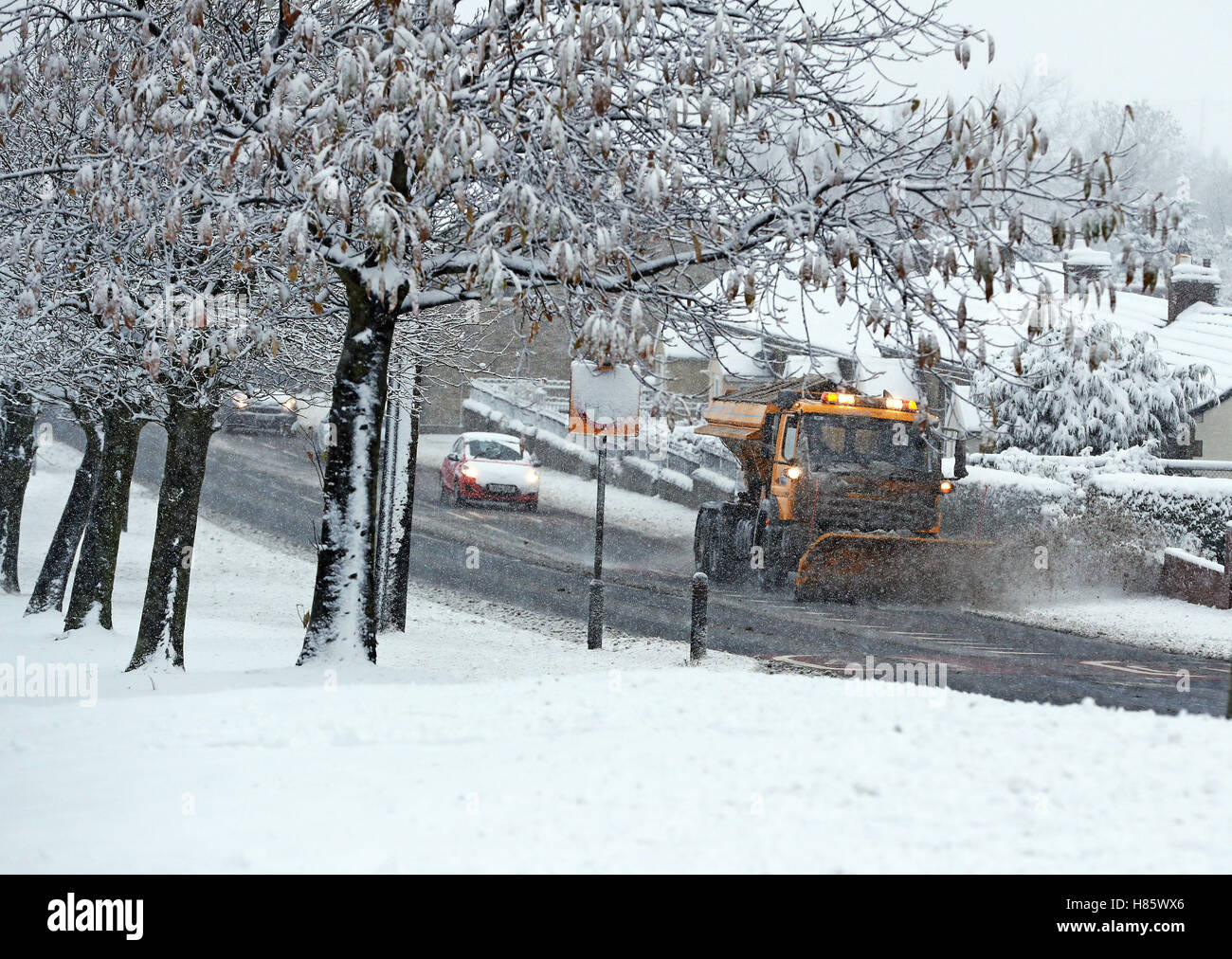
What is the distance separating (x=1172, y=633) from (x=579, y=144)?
37.6ft

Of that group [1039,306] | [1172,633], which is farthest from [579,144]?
[1172,633]

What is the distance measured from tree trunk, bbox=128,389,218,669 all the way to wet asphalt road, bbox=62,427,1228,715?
5.75 meters

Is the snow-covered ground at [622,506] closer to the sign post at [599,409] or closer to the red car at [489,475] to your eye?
the red car at [489,475]

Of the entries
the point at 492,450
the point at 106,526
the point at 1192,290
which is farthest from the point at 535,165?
the point at 1192,290

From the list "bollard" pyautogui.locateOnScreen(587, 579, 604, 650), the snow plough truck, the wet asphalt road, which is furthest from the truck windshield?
"bollard" pyautogui.locateOnScreen(587, 579, 604, 650)

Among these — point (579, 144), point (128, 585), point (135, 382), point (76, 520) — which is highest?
point (579, 144)

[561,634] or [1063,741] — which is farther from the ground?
[1063,741]

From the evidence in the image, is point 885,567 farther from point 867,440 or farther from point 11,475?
point 11,475

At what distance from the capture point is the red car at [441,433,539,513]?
28.3 metres

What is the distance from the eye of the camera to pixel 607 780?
502cm

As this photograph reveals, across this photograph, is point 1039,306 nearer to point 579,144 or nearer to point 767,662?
point 579,144

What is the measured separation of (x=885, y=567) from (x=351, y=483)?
9.86m

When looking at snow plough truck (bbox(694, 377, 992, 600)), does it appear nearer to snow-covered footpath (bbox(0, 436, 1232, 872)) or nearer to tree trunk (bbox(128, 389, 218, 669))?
tree trunk (bbox(128, 389, 218, 669))
